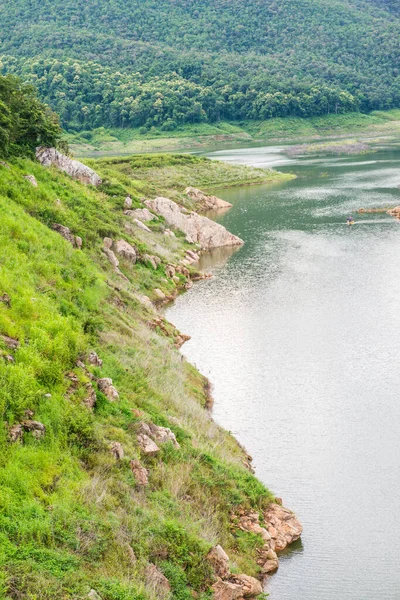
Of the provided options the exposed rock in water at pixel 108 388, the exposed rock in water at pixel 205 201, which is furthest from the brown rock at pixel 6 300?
the exposed rock in water at pixel 205 201

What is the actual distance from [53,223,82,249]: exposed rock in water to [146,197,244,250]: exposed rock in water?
2750 centimetres

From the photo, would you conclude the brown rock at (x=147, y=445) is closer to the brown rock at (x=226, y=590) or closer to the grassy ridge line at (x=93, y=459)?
the grassy ridge line at (x=93, y=459)

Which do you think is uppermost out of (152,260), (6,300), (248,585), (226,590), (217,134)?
(6,300)

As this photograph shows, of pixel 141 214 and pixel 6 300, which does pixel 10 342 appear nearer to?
pixel 6 300

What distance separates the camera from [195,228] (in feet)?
236

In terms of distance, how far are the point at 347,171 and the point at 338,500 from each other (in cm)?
9866

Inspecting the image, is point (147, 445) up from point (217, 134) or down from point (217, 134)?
up

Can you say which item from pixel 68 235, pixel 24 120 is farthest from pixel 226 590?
pixel 24 120

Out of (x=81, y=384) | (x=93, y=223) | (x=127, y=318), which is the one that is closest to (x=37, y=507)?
(x=81, y=384)

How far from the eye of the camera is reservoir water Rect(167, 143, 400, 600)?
22.8m

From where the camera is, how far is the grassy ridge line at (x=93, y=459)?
662 inches

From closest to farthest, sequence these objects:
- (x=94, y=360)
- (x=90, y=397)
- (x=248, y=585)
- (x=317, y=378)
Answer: (x=248, y=585) → (x=90, y=397) → (x=94, y=360) → (x=317, y=378)

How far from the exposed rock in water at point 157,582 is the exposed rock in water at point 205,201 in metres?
73.4

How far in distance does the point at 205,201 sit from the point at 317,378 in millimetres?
58230
